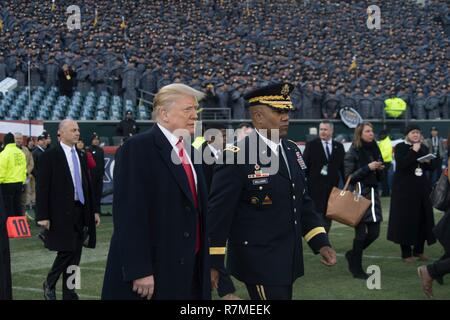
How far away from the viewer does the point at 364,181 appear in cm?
1142

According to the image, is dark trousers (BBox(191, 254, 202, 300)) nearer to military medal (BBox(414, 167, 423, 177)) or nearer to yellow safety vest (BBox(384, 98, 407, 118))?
military medal (BBox(414, 167, 423, 177))

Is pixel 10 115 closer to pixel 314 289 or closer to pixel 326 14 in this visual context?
pixel 314 289

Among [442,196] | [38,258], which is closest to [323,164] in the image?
[442,196]

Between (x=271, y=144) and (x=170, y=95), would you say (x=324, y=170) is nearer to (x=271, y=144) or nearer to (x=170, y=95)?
(x=271, y=144)

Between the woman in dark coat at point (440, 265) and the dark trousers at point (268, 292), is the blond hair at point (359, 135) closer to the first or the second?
the woman in dark coat at point (440, 265)

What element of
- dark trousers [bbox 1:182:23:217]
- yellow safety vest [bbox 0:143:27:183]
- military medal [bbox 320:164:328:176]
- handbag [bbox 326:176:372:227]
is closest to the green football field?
handbag [bbox 326:176:372:227]

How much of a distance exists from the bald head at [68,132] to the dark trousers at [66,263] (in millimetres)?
658

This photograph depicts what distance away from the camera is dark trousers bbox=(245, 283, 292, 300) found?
6.08 meters

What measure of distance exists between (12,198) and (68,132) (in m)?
8.06

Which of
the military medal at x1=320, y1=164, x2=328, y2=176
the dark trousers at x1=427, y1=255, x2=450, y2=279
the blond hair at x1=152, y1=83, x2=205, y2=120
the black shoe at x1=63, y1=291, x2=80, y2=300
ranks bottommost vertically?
the black shoe at x1=63, y1=291, x2=80, y2=300

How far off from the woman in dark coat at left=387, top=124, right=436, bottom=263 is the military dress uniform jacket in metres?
6.54

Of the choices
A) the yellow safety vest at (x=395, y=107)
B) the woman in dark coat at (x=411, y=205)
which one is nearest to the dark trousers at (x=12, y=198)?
the woman in dark coat at (x=411, y=205)

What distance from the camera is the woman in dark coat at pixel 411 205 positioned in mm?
12523
